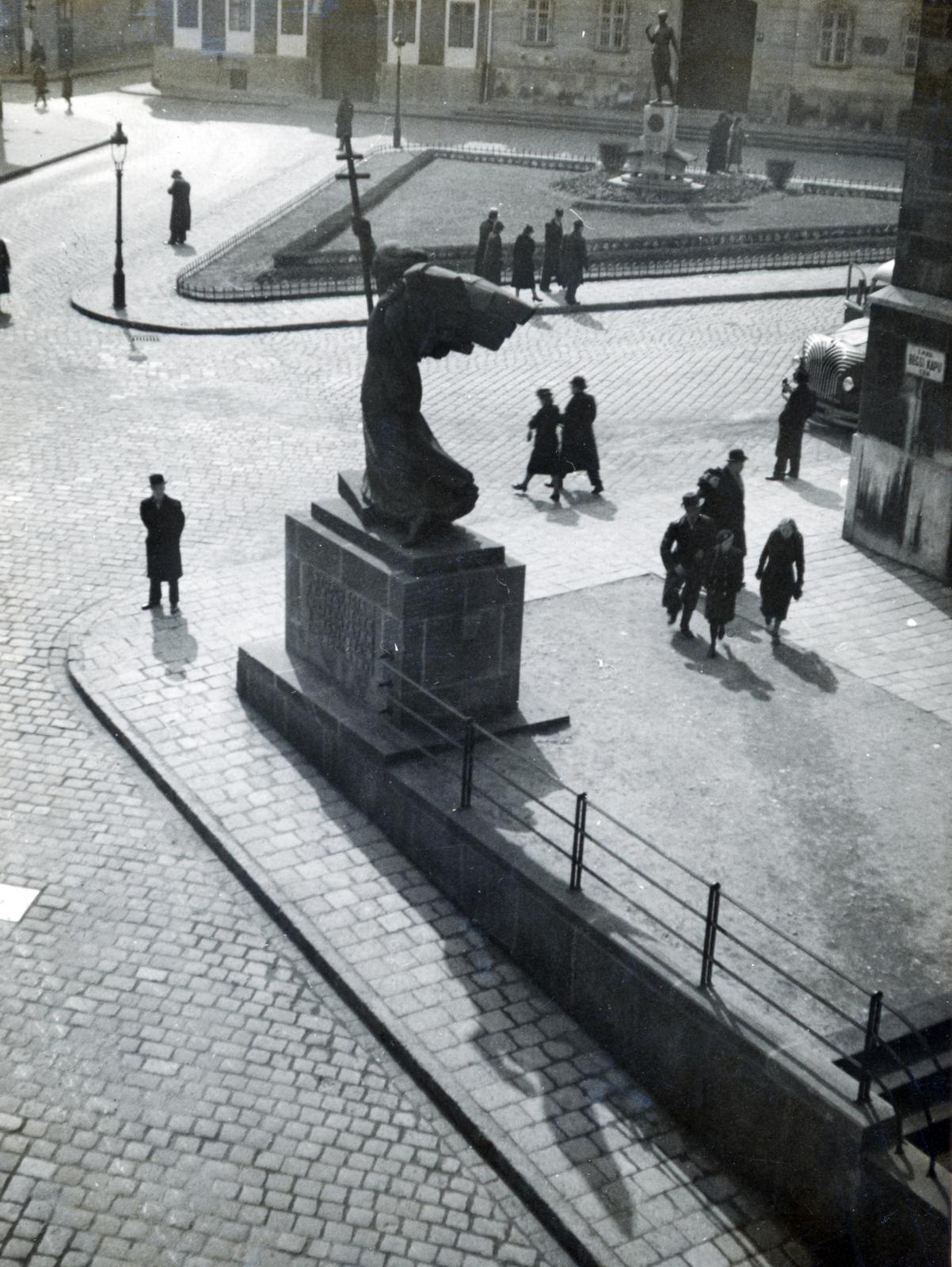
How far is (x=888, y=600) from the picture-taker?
51.8 feet

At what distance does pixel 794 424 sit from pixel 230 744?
9.05m

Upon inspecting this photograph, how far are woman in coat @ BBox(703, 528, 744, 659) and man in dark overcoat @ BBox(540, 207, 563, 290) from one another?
52.5 feet

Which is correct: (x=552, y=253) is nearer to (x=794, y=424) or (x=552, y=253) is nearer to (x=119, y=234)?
(x=119, y=234)

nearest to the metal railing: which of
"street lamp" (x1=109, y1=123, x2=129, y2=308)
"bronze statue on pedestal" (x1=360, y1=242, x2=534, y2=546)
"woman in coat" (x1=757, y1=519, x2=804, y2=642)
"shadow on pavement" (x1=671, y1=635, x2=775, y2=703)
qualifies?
"bronze statue on pedestal" (x1=360, y1=242, x2=534, y2=546)

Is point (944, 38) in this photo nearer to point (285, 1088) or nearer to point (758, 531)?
point (758, 531)

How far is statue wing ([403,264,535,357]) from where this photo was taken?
35.6ft

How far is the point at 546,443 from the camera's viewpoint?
711 inches

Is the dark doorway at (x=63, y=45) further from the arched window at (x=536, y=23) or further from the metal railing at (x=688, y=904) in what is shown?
the metal railing at (x=688, y=904)

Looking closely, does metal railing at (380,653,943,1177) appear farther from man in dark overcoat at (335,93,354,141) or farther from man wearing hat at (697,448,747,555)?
man in dark overcoat at (335,93,354,141)

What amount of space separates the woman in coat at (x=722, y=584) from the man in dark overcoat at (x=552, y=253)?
15999 millimetres

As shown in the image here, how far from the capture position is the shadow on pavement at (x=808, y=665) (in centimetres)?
1345

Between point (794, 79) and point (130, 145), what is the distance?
2196 centimetres

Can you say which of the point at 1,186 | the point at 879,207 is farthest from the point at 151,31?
the point at 879,207

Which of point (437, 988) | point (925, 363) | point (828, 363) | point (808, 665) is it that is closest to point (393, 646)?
point (437, 988)
